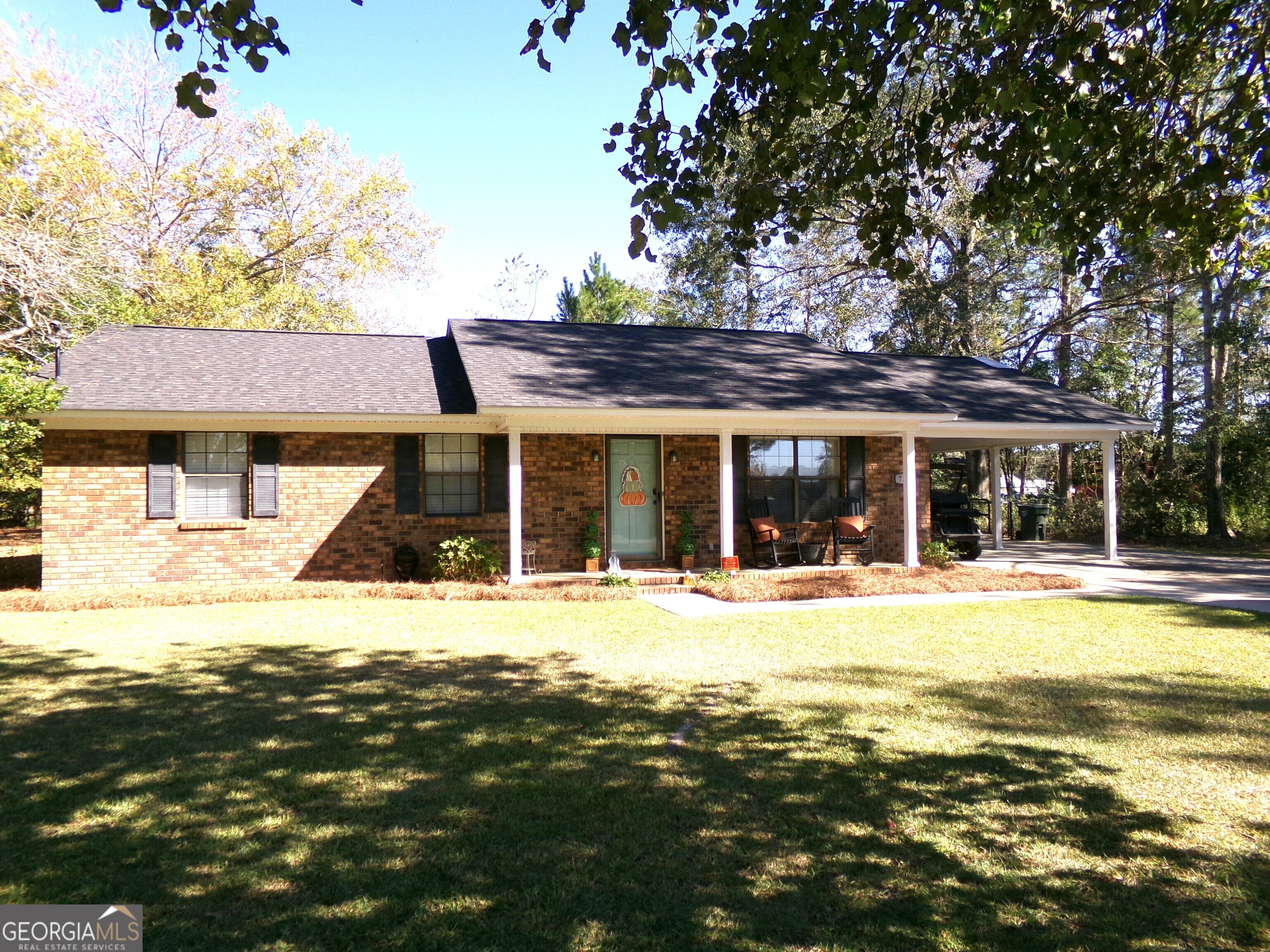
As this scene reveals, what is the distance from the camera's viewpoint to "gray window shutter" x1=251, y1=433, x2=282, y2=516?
479 inches

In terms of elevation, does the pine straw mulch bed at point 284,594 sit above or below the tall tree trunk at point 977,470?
below

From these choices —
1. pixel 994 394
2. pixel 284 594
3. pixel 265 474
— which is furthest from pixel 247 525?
pixel 994 394

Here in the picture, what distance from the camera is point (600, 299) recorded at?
1501 inches

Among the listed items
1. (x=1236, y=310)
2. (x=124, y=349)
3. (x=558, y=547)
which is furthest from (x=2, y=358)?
(x=1236, y=310)

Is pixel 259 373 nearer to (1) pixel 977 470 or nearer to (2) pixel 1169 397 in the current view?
(1) pixel 977 470

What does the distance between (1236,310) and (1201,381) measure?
201 inches

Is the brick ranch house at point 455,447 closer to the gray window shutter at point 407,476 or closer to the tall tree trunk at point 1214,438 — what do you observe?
the gray window shutter at point 407,476

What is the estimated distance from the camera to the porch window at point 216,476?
12.1m

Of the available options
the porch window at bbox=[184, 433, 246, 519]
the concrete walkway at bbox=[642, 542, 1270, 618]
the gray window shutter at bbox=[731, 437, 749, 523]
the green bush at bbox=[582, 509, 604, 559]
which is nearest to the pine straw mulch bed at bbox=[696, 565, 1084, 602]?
the concrete walkway at bbox=[642, 542, 1270, 618]

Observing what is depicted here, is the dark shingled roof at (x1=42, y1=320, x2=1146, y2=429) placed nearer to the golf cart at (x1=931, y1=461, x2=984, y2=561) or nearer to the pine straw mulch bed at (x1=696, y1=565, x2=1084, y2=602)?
the golf cart at (x1=931, y1=461, x2=984, y2=561)

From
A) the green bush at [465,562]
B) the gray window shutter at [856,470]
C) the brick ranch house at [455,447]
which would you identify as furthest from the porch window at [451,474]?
the gray window shutter at [856,470]

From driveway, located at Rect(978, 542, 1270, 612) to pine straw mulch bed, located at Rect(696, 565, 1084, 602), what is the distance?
757 millimetres

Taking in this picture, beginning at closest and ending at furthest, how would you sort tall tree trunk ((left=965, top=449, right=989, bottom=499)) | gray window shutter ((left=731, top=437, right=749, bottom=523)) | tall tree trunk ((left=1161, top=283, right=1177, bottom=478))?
gray window shutter ((left=731, top=437, right=749, bottom=523)) → tall tree trunk ((left=1161, top=283, right=1177, bottom=478)) → tall tree trunk ((left=965, top=449, right=989, bottom=499))

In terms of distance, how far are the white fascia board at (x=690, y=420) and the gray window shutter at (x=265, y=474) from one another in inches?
136
